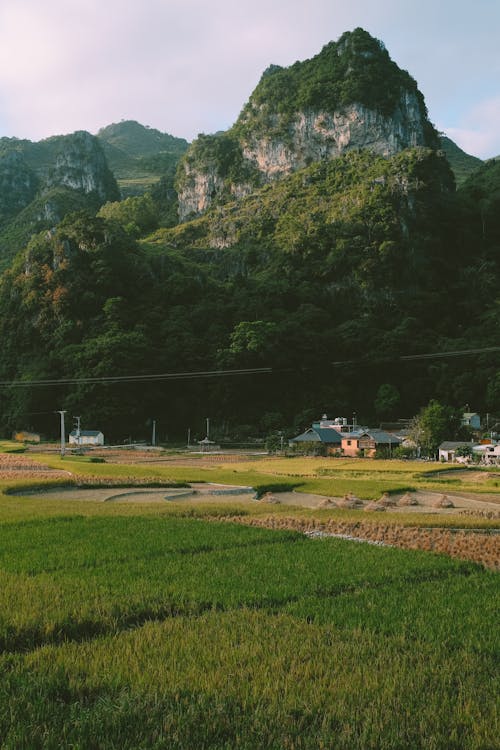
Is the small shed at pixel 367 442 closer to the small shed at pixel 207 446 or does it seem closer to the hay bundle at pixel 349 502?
the small shed at pixel 207 446

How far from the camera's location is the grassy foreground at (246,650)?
172 inches

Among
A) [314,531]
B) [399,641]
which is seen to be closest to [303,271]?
[314,531]

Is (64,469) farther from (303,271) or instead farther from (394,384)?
(303,271)

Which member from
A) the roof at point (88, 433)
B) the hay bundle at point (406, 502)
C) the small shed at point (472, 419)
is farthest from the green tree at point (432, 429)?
the roof at point (88, 433)

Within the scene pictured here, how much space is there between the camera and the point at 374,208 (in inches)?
3462

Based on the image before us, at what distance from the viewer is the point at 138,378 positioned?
68750mm

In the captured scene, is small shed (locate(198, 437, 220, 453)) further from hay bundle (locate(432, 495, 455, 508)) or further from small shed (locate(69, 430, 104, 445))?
hay bundle (locate(432, 495, 455, 508))

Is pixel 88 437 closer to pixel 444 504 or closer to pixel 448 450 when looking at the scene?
pixel 448 450

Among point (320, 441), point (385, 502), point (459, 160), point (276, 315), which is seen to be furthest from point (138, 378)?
point (459, 160)

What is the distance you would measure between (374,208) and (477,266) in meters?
18.3

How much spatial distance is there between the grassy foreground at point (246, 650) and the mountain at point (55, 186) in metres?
116

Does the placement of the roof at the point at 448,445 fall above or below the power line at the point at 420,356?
below

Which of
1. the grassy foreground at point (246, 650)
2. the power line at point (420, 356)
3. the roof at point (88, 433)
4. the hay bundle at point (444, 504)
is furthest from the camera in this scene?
the power line at point (420, 356)

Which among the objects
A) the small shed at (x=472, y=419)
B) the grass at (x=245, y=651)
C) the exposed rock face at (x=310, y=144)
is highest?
the exposed rock face at (x=310, y=144)
